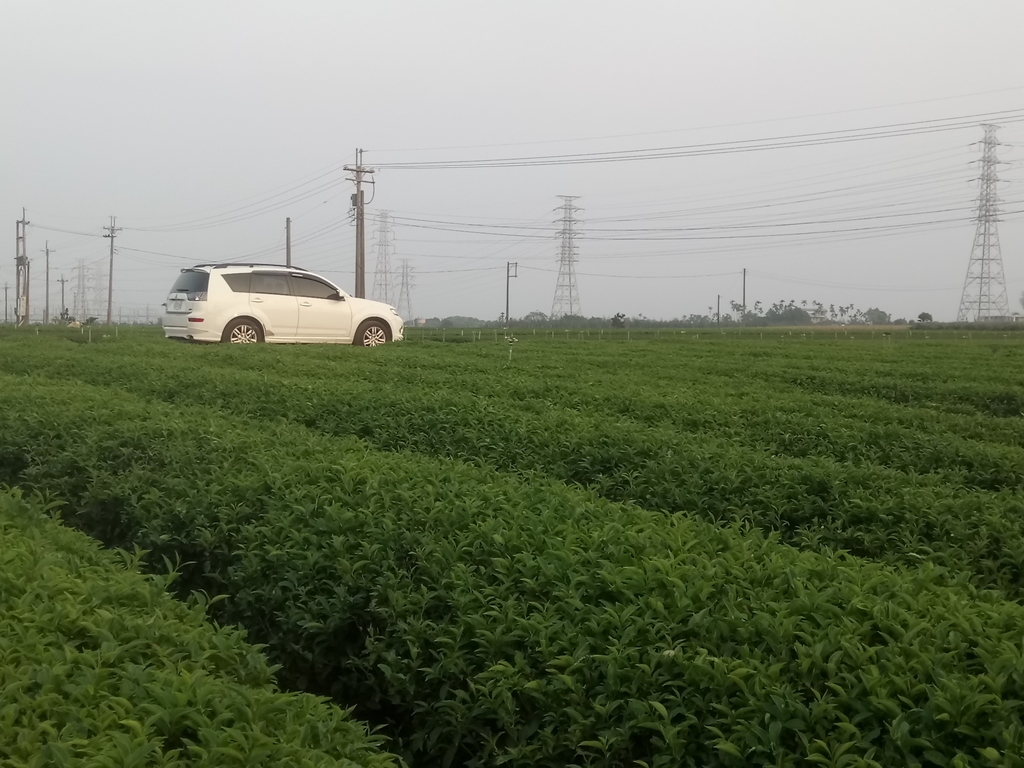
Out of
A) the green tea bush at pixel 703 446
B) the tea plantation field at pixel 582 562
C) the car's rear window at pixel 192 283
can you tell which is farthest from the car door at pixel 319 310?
the tea plantation field at pixel 582 562

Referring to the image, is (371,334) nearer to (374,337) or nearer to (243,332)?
(374,337)

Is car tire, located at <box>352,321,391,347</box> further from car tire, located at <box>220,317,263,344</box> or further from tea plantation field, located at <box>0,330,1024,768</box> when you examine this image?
tea plantation field, located at <box>0,330,1024,768</box>

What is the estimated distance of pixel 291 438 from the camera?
5.55 m

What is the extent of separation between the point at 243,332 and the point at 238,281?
893 mm

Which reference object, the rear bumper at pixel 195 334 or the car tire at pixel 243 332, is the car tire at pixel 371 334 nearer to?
the car tire at pixel 243 332

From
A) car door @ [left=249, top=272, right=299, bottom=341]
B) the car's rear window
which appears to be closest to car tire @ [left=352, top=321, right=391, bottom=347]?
car door @ [left=249, top=272, right=299, bottom=341]

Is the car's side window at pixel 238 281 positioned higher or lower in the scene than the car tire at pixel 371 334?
higher

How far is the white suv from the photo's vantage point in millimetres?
14430

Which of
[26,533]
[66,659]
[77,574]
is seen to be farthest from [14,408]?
[66,659]

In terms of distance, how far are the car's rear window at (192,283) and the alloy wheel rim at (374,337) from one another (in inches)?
119

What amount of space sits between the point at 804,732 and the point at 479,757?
3.39 feet

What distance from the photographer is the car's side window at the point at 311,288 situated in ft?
49.5

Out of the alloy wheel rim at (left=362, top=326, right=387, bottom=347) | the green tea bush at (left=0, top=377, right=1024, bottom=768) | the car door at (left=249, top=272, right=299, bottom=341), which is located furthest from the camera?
the alloy wheel rim at (left=362, top=326, right=387, bottom=347)

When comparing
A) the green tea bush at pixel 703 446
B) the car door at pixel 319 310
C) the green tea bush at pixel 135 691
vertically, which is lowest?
the green tea bush at pixel 135 691
